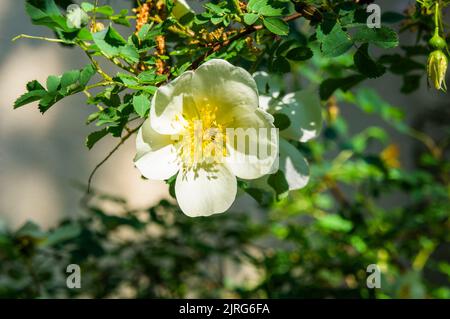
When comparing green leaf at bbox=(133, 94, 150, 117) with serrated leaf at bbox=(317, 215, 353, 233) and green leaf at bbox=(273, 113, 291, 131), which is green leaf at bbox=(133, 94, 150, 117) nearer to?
green leaf at bbox=(273, 113, 291, 131)

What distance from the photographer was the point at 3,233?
38.4 inches

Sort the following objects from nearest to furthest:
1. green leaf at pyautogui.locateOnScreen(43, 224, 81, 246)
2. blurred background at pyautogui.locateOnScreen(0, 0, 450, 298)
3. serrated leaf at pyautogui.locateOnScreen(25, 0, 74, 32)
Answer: serrated leaf at pyautogui.locateOnScreen(25, 0, 74, 32)
green leaf at pyautogui.locateOnScreen(43, 224, 81, 246)
blurred background at pyautogui.locateOnScreen(0, 0, 450, 298)

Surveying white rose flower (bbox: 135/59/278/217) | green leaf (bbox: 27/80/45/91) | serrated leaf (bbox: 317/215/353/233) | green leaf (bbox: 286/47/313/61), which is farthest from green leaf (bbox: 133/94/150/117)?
serrated leaf (bbox: 317/215/353/233)

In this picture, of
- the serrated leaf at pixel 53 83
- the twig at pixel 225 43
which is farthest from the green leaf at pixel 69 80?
the twig at pixel 225 43

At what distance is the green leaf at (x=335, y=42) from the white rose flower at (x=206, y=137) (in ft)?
0.32

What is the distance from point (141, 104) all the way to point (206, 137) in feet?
0.30

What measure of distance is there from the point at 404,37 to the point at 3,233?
2.20 meters

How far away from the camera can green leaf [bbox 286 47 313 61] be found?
0.67 m

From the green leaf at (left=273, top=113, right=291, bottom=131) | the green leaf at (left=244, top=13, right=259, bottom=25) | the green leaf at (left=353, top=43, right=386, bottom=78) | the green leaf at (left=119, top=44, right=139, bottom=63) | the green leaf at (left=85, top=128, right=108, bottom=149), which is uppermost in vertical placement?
the green leaf at (left=244, top=13, right=259, bottom=25)

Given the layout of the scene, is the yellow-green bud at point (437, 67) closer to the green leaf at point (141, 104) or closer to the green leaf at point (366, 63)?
the green leaf at point (366, 63)

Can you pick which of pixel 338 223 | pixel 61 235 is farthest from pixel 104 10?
pixel 338 223

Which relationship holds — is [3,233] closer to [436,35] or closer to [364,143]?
[436,35]

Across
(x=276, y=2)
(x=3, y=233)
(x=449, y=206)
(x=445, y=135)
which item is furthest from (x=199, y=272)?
(x=445, y=135)

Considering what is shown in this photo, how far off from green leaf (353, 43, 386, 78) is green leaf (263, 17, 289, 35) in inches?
4.2
